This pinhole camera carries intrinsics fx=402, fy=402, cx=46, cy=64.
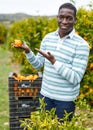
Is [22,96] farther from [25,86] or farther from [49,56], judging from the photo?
[49,56]

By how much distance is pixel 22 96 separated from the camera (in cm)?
572

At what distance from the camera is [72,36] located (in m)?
4.07

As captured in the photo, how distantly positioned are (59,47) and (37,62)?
365mm

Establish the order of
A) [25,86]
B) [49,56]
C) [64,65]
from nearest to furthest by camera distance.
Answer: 1. [49,56]
2. [64,65]
3. [25,86]

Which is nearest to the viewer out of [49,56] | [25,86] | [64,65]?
[49,56]

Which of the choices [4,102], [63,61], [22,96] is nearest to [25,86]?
[22,96]

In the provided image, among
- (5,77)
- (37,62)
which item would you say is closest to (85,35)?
(37,62)

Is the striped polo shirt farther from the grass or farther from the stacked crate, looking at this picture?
the stacked crate

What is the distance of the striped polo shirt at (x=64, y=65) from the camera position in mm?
3945

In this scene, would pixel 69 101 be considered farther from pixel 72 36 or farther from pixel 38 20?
pixel 38 20

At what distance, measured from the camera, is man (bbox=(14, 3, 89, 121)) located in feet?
12.9

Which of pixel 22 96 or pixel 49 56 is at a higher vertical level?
pixel 49 56

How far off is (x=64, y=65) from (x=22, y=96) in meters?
1.87

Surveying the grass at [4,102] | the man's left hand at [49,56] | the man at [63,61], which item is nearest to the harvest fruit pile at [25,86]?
the grass at [4,102]
